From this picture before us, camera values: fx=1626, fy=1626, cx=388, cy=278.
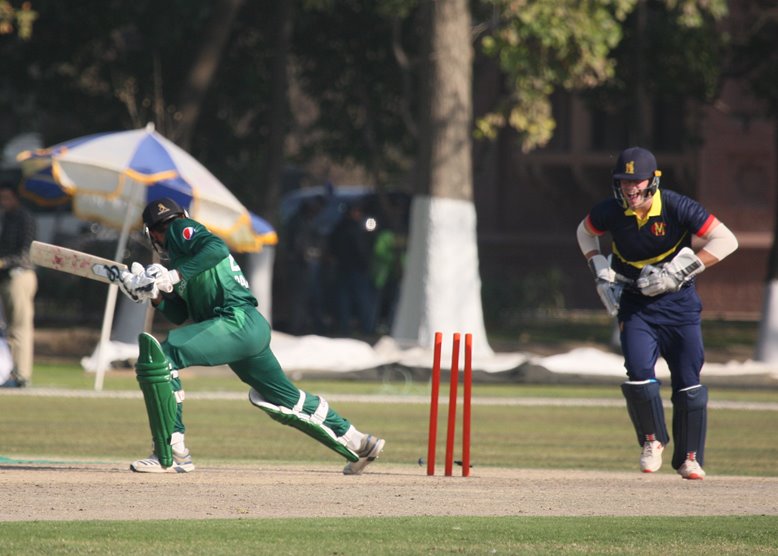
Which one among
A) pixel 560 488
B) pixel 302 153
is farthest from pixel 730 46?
pixel 560 488

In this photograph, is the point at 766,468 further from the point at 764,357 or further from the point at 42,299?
the point at 42,299

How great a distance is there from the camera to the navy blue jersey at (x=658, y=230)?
1027cm

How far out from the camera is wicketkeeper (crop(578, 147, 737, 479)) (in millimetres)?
10172

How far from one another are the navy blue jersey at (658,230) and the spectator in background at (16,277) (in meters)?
8.75

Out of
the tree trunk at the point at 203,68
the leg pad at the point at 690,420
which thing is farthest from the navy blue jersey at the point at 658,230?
the tree trunk at the point at 203,68

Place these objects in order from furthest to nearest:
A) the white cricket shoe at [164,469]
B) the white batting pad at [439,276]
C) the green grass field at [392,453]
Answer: the white batting pad at [439,276] → the white cricket shoe at [164,469] → the green grass field at [392,453]

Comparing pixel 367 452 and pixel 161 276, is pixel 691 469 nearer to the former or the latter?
pixel 367 452

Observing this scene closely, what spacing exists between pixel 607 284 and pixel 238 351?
7.89 feet

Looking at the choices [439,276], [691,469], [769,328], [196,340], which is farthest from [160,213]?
[769,328]

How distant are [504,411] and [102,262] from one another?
7.92m

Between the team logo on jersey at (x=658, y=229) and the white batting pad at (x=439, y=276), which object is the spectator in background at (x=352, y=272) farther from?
the team logo on jersey at (x=658, y=229)

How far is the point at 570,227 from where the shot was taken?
35.3m

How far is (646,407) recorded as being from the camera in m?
10.3

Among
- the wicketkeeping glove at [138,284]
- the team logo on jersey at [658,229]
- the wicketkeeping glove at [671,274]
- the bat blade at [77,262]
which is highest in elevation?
the team logo on jersey at [658,229]
